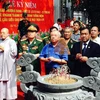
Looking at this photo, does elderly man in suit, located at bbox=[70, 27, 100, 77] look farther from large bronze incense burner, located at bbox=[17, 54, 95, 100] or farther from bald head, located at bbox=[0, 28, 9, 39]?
bald head, located at bbox=[0, 28, 9, 39]

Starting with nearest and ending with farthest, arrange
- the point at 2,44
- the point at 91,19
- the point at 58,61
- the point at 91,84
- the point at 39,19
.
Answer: the point at 91,84
the point at 58,61
the point at 2,44
the point at 39,19
the point at 91,19

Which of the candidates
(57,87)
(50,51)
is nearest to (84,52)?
(50,51)

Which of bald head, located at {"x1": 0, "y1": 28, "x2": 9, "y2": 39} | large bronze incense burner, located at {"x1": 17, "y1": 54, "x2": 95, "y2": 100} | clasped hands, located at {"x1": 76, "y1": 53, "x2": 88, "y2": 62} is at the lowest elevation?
large bronze incense burner, located at {"x1": 17, "y1": 54, "x2": 95, "y2": 100}

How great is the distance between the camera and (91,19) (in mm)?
10352

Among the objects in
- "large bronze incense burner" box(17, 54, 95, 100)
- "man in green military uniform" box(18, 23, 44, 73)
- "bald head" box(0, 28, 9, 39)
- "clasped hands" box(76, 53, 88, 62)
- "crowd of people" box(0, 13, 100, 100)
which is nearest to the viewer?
"large bronze incense burner" box(17, 54, 95, 100)

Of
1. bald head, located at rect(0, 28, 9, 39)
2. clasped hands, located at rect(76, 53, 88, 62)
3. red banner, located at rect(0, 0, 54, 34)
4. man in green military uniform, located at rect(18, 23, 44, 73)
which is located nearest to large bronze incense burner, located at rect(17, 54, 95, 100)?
clasped hands, located at rect(76, 53, 88, 62)

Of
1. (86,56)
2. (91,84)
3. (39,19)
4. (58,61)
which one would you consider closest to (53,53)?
(58,61)

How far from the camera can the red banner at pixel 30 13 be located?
845cm

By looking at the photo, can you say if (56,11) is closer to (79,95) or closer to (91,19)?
(91,19)

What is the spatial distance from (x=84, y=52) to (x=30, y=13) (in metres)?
5.45

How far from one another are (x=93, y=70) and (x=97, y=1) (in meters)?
6.65

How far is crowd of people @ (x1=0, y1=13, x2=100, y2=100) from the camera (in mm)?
4051

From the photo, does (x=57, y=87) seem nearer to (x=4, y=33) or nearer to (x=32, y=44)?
(x=32, y=44)

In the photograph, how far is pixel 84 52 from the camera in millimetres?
4105
